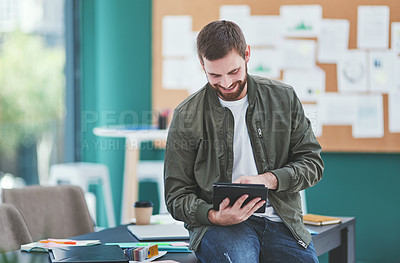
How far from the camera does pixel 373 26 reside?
428cm

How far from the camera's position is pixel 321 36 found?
14.5ft

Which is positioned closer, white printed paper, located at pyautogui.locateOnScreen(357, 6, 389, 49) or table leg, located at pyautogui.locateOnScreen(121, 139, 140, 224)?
white printed paper, located at pyautogui.locateOnScreen(357, 6, 389, 49)

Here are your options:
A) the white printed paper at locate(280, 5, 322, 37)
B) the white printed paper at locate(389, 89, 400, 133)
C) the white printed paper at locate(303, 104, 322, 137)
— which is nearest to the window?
the white printed paper at locate(280, 5, 322, 37)

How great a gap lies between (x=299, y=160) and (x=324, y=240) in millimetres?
482

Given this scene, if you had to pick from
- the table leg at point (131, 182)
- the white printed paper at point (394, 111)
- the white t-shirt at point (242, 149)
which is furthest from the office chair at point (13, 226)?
the white printed paper at point (394, 111)

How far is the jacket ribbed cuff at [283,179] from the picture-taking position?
79.4 inches

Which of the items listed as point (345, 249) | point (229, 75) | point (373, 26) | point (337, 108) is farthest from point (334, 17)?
point (229, 75)

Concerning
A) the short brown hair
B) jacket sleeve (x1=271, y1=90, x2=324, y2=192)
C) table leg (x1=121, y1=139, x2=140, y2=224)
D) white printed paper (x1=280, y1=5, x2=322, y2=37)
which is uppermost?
white printed paper (x1=280, y1=5, x2=322, y2=37)

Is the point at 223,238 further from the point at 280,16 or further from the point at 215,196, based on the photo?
the point at 280,16

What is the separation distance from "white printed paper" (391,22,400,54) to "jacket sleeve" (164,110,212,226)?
104 inches

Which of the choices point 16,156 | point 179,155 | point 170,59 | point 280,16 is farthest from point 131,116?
point 179,155

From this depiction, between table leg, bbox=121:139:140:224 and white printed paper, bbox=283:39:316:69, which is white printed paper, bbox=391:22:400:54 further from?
table leg, bbox=121:139:140:224

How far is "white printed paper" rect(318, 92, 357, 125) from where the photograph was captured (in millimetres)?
4379

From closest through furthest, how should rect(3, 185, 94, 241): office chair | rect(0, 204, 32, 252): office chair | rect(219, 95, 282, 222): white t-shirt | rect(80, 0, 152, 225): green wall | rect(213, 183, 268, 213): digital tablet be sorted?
rect(213, 183, 268, 213): digital tablet < rect(219, 95, 282, 222): white t-shirt < rect(0, 204, 32, 252): office chair < rect(3, 185, 94, 241): office chair < rect(80, 0, 152, 225): green wall
